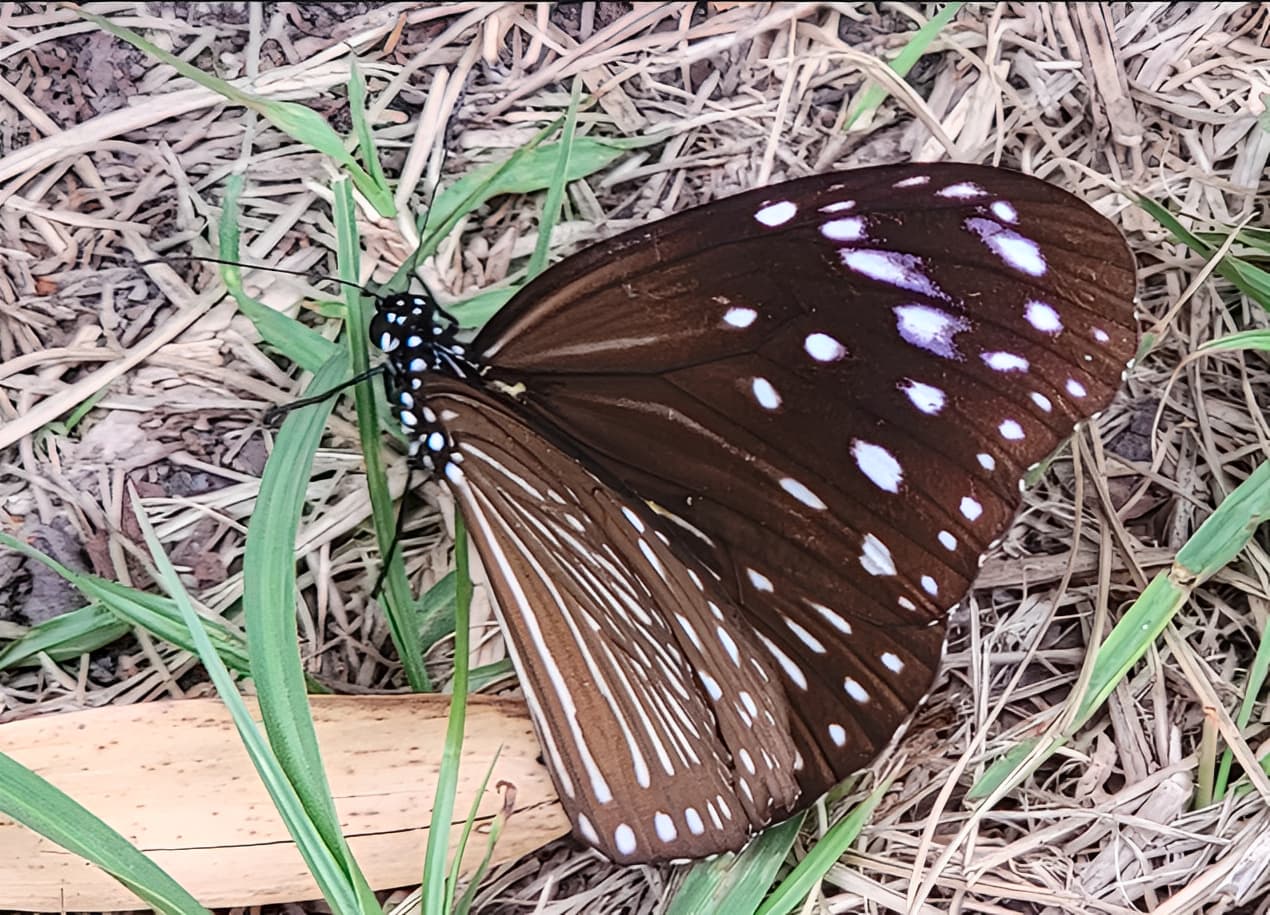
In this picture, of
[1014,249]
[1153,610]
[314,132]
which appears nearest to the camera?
[1014,249]

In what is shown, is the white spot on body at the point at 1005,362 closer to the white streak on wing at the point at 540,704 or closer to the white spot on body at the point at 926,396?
the white spot on body at the point at 926,396

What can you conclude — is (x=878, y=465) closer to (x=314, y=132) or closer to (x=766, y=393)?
(x=766, y=393)

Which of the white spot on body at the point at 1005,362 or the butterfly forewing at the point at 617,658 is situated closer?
the white spot on body at the point at 1005,362

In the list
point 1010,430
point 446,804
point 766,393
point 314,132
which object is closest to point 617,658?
point 446,804

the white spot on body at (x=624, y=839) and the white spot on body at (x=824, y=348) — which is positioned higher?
the white spot on body at (x=824, y=348)

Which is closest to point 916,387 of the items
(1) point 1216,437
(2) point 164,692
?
(1) point 1216,437

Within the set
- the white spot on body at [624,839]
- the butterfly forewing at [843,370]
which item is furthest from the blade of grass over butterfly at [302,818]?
the butterfly forewing at [843,370]

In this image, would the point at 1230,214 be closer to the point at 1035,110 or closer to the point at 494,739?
the point at 1035,110
